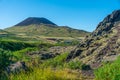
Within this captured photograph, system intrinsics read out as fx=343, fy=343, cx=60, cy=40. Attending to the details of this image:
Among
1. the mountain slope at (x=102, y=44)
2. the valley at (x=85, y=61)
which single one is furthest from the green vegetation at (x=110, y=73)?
the mountain slope at (x=102, y=44)

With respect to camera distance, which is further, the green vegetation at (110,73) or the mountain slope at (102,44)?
the mountain slope at (102,44)

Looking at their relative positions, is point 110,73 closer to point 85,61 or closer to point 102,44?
point 85,61

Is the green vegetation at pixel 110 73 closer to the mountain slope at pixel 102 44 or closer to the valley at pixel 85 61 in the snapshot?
the valley at pixel 85 61

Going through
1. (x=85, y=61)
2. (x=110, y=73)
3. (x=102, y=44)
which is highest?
(x=102, y=44)

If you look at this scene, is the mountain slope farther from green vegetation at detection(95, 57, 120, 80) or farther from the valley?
green vegetation at detection(95, 57, 120, 80)

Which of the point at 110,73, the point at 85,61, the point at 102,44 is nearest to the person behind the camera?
the point at 110,73

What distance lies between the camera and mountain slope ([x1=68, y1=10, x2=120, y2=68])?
3503 centimetres

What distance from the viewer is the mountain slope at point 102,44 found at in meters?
35.0

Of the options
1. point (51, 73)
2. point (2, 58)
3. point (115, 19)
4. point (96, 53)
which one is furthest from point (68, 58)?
point (51, 73)

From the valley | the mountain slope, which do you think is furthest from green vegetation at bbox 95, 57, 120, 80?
the mountain slope

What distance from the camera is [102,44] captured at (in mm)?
38188

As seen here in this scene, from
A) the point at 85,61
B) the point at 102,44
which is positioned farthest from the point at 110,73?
the point at 102,44

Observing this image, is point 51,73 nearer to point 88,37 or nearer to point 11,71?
point 11,71

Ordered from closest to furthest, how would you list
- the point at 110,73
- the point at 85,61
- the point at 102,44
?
the point at 110,73
the point at 85,61
the point at 102,44
